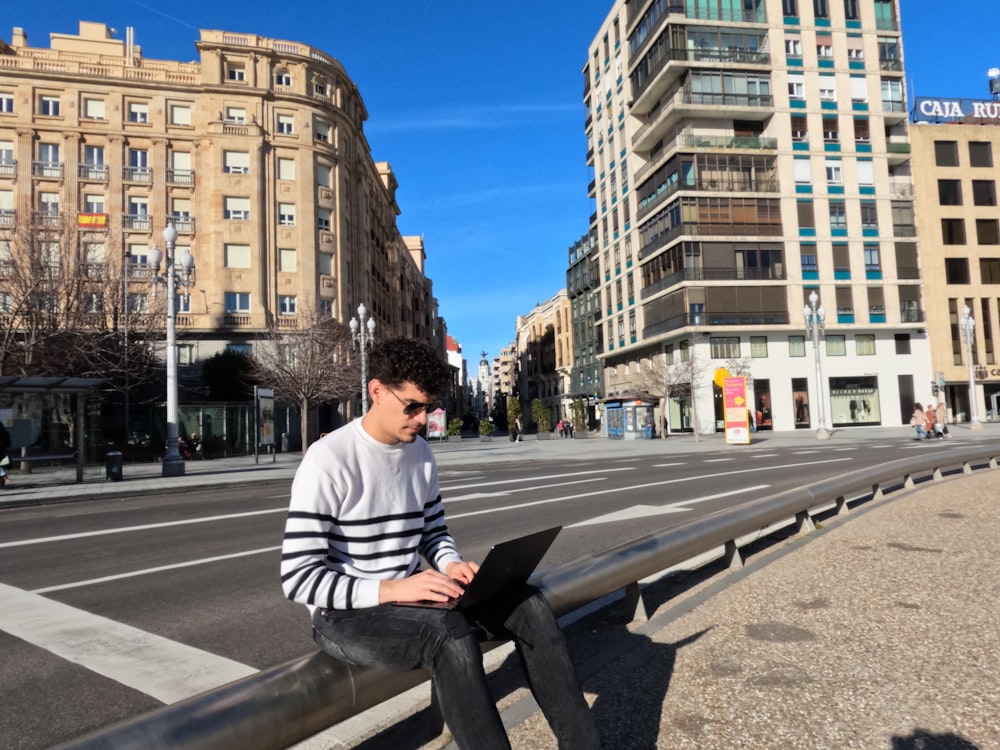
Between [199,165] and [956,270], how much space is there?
48.3 metres

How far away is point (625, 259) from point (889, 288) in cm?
1751

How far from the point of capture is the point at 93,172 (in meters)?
36.8

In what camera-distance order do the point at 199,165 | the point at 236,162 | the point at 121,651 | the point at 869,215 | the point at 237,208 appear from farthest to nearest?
the point at 869,215 → the point at 199,165 → the point at 236,162 → the point at 237,208 → the point at 121,651

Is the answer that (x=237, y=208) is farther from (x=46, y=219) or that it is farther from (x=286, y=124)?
(x=46, y=219)

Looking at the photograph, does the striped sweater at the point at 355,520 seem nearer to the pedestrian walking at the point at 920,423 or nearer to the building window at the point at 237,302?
the pedestrian walking at the point at 920,423

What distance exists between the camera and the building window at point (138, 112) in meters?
37.3

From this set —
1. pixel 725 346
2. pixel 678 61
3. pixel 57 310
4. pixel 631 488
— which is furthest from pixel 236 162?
pixel 631 488

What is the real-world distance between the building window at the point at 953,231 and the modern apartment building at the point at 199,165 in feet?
130

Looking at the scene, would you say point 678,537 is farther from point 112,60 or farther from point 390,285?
point 390,285

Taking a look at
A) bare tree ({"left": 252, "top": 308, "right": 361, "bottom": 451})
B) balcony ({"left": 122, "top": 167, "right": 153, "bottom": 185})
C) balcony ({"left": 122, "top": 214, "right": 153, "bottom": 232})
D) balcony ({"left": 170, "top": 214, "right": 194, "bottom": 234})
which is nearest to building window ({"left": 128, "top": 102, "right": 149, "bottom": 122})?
balcony ({"left": 122, "top": 167, "right": 153, "bottom": 185})

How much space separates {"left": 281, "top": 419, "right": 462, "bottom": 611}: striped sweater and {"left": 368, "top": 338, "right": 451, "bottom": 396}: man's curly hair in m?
0.21

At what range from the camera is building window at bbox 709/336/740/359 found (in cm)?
4138

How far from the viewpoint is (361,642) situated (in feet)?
7.10

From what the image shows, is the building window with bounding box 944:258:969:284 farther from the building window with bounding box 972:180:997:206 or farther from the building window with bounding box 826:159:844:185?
the building window with bounding box 826:159:844:185
